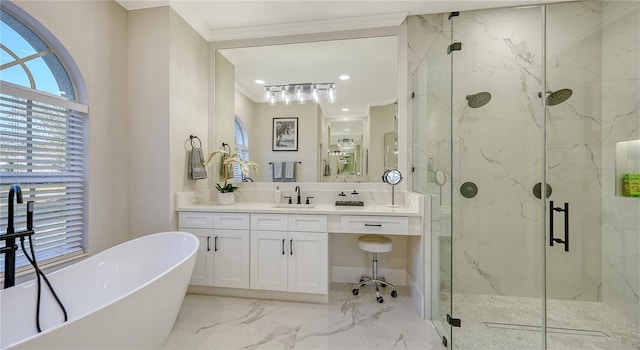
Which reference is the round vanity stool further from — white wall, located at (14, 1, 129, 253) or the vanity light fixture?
white wall, located at (14, 1, 129, 253)

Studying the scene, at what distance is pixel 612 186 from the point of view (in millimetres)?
2006

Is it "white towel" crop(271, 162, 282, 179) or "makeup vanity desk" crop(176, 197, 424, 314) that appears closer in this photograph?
"makeup vanity desk" crop(176, 197, 424, 314)

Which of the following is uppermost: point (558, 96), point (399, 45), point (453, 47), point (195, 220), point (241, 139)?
point (399, 45)

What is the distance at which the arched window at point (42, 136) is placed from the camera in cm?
179

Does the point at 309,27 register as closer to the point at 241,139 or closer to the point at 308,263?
the point at 241,139

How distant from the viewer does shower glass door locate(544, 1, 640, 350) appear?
1886 mm

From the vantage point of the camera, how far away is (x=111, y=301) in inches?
56.3

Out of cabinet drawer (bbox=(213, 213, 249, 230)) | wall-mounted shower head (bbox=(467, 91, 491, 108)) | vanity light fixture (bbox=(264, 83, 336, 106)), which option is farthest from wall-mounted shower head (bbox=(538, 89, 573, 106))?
cabinet drawer (bbox=(213, 213, 249, 230))

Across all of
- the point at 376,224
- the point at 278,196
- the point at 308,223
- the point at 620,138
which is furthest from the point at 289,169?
the point at 620,138

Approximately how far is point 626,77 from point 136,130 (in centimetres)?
421

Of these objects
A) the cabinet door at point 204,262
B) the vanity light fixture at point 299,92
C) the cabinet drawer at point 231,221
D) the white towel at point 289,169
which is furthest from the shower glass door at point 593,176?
the cabinet door at point 204,262

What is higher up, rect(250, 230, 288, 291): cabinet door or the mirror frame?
the mirror frame

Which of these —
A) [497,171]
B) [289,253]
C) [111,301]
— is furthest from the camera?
[289,253]

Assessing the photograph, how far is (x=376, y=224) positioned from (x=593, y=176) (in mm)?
1745
